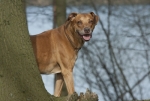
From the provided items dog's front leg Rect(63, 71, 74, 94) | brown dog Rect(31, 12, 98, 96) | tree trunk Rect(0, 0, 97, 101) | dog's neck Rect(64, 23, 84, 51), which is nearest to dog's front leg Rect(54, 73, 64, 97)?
brown dog Rect(31, 12, 98, 96)

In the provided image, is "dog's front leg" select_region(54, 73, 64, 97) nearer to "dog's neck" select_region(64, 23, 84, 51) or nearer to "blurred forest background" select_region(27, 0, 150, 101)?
"dog's neck" select_region(64, 23, 84, 51)

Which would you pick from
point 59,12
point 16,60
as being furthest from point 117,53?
point 16,60

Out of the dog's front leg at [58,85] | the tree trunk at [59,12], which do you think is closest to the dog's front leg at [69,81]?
the dog's front leg at [58,85]

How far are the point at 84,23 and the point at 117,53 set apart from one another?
9.00 meters

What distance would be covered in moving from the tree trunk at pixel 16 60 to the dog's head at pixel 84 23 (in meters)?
1.83

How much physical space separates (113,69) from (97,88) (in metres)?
0.84

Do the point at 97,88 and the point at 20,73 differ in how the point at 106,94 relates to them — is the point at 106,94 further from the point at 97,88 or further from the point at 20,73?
the point at 20,73

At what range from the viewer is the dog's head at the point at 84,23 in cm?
790

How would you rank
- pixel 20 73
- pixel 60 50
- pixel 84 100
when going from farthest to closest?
pixel 60 50
pixel 84 100
pixel 20 73

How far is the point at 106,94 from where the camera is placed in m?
17.1

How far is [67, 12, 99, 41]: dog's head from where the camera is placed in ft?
25.9

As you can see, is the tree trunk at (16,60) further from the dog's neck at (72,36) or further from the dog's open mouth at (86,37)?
the dog's neck at (72,36)

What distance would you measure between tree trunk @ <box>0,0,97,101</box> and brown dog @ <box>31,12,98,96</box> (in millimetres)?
1860

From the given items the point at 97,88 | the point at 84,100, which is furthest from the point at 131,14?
the point at 84,100
